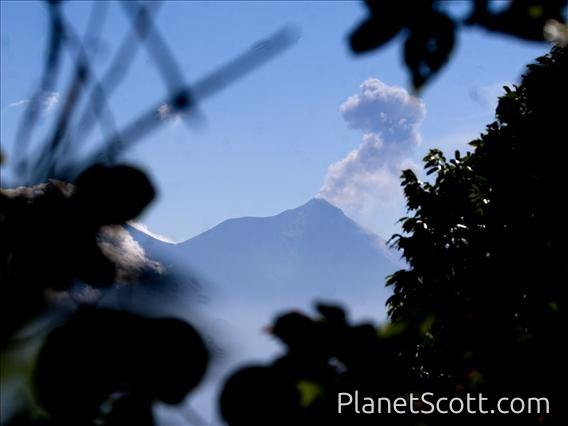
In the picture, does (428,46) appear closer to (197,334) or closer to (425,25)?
(425,25)

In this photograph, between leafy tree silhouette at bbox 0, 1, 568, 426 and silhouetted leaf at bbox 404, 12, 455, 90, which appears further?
silhouetted leaf at bbox 404, 12, 455, 90

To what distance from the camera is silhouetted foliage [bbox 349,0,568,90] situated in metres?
1.06

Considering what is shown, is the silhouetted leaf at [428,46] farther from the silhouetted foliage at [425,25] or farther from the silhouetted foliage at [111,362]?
the silhouetted foliage at [111,362]

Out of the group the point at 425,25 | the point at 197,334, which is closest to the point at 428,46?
the point at 425,25

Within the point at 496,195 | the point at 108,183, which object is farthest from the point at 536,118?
the point at 108,183

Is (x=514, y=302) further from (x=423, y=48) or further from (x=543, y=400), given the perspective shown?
(x=423, y=48)

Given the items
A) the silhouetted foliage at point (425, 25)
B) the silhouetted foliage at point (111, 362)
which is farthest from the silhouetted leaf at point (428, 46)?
the silhouetted foliage at point (111, 362)

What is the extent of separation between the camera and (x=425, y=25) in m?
1.10

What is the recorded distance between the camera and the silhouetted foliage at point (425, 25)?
1057 millimetres

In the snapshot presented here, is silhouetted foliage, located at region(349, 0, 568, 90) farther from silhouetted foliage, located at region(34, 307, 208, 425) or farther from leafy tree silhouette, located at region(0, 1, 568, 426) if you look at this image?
silhouetted foliage, located at region(34, 307, 208, 425)

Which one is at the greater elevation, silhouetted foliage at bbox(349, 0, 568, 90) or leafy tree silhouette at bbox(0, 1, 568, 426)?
silhouetted foliage at bbox(349, 0, 568, 90)

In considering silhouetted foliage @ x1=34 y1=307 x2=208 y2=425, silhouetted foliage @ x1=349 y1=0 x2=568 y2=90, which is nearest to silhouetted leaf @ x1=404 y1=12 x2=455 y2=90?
silhouetted foliage @ x1=349 y1=0 x2=568 y2=90

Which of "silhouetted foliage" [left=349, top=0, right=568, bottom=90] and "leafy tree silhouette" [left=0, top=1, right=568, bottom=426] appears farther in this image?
"silhouetted foliage" [left=349, top=0, right=568, bottom=90]

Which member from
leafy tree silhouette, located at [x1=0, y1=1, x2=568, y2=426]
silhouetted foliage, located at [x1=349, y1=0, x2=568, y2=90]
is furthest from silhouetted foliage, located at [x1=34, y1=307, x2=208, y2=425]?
silhouetted foliage, located at [x1=349, y1=0, x2=568, y2=90]
